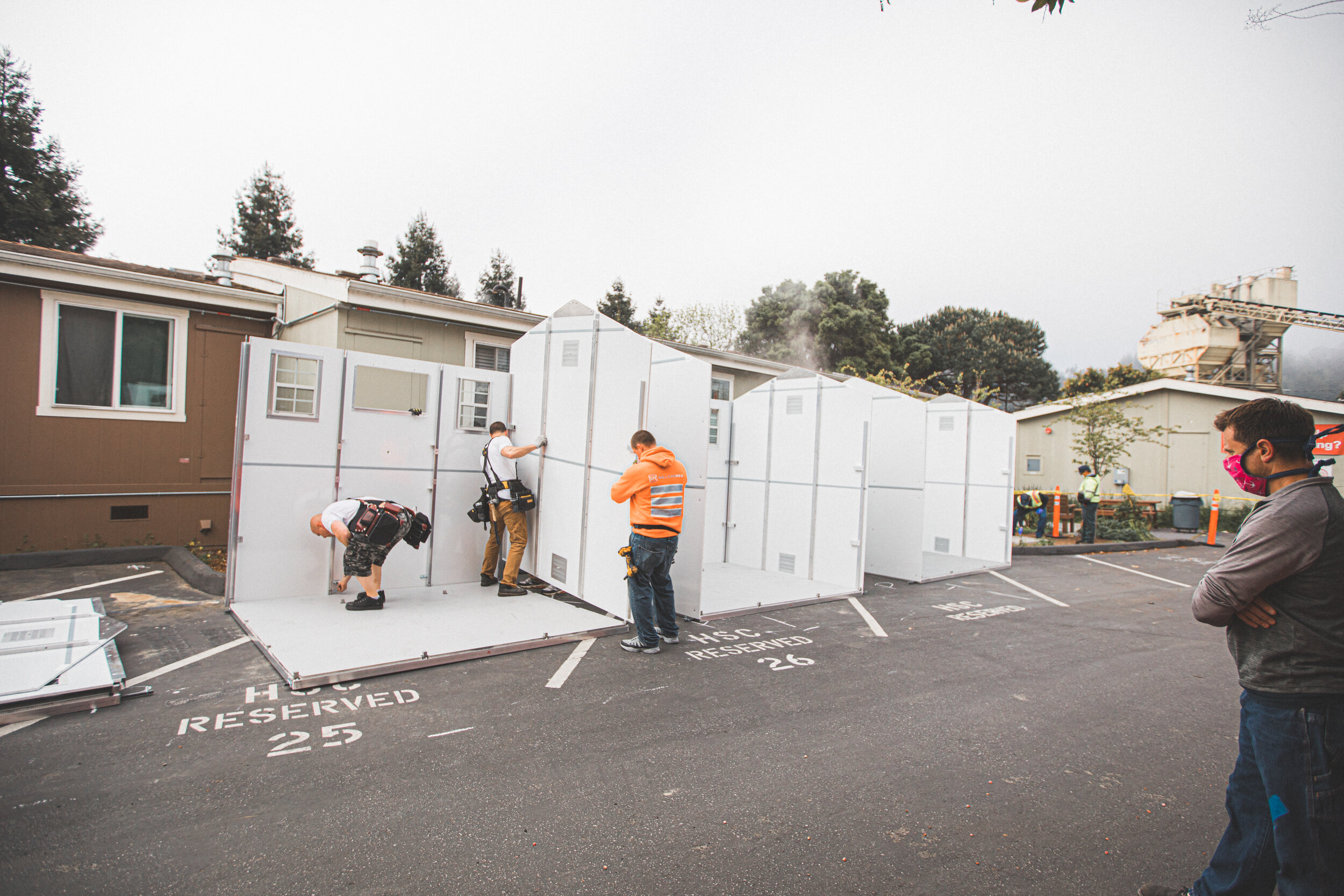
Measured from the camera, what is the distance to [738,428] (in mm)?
9914

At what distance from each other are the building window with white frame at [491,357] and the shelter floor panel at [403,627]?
16.0 feet

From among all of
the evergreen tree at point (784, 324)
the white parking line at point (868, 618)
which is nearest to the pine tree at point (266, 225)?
the evergreen tree at point (784, 324)

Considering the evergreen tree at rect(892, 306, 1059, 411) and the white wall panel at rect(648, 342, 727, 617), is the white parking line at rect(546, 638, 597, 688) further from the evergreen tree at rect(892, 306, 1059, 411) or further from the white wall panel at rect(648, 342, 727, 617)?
the evergreen tree at rect(892, 306, 1059, 411)

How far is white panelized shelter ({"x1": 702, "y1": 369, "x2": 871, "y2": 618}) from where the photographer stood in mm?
8250

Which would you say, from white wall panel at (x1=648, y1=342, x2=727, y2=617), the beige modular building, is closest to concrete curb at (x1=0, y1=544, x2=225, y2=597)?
white wall panel at (x1=648, y1=342, x2=727, y2=617)

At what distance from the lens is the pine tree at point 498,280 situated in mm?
40438

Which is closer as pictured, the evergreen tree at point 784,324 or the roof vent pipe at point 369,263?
the roof vent pipe at point 369,263

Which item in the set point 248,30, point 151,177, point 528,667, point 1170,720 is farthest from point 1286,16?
point 151,177

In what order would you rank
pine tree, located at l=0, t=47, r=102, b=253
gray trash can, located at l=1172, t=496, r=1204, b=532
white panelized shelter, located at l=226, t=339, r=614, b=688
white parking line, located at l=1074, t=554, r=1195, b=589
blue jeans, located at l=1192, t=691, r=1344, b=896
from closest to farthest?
blue jeans, located at l=1192, t=691, r=1344, b=896, white panelized shelter, located at l=226, t=339, r=614, b=688, white parking line, located at l=1074, t=554, r=1195, b=589, gray trash can, located at l=1172, t=496, r=1204, b=532, pine tree, located at l=0, t=47, r=102, b=253

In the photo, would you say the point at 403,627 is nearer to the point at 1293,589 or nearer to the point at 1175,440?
the point at 1293,589

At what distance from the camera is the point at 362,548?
604 centimetres

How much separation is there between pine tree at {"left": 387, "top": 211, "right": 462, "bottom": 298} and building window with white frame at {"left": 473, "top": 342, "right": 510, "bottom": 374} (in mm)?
29956

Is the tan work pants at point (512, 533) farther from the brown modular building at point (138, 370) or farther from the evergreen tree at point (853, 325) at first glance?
the evergreen tree at point (853, 325)

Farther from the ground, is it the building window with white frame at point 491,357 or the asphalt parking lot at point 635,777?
the building window with white frame at point 491,357
